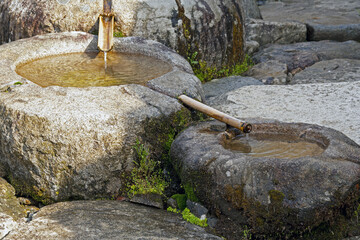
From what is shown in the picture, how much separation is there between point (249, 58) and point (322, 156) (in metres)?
4.49

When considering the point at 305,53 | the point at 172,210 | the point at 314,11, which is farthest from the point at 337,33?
the point at 172,210

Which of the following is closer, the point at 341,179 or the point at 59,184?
the point at 341,179

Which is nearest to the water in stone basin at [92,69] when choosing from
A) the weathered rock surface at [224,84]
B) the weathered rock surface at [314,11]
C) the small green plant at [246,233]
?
the weathered rock surface at [224,84]

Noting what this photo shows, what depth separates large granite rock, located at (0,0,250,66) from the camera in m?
5.22

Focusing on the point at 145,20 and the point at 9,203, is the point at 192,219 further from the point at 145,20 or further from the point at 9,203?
the point at 145,20

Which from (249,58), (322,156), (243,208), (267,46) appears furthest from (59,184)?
(267,46)

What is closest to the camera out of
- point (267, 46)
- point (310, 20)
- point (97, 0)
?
point (97, 0)

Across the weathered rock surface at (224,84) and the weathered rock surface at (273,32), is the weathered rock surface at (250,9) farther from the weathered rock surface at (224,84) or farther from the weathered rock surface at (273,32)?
the weathered rock surface at (224,84)

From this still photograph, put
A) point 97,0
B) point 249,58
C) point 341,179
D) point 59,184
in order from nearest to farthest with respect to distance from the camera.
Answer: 1. point 341,179
2. point 59,184
3. point 97,0
4. point 249,58

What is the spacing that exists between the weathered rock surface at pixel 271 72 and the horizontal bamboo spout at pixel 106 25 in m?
2.23

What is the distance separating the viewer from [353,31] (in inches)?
338

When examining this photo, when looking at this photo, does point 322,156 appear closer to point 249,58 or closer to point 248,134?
point 248,134

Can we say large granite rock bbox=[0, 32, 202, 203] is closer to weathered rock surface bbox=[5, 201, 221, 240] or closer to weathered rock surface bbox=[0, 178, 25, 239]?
weathered rock surface bbox=[0, 178, 25, 239]

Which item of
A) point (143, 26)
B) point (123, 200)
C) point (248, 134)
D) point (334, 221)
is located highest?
point (143, 26)
